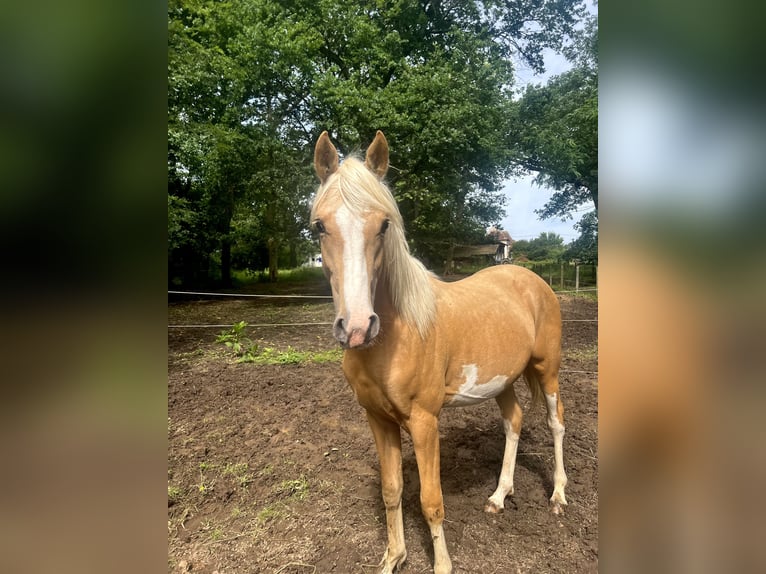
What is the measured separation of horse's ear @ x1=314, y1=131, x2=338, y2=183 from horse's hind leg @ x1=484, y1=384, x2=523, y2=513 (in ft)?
4.61

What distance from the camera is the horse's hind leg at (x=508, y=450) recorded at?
173cm

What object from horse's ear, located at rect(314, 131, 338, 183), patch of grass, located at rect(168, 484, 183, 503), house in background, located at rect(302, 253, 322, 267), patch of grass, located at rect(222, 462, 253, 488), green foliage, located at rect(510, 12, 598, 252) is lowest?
patch of grass, located at rect(168, 484, 183, 503)

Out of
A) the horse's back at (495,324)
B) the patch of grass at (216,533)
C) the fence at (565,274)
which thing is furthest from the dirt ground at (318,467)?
the horse's back at (495,324)

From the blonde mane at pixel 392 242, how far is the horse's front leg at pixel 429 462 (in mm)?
312

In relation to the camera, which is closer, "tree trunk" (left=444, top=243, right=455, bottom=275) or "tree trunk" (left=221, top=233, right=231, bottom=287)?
"tree trunk" (left=221, top=233, right=231, bottom=287)

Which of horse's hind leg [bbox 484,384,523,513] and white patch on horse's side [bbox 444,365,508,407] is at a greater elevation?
white patch on horse's side [bbox 444,365,508,407]

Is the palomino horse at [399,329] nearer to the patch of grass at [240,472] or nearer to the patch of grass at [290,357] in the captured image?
the patch of grass at [240,472]

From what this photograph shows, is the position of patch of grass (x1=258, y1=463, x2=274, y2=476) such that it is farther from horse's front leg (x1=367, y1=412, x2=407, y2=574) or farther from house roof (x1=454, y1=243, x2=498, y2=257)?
house roof (x1=454, y1=243, x2=498, y2=257)

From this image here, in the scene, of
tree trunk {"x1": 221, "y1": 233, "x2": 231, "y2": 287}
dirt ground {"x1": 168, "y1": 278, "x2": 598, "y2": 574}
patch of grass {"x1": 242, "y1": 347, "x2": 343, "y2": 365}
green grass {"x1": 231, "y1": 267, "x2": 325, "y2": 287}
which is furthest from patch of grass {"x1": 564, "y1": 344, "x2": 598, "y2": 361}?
tree trunk {"x1": 221, "y1": 233, "x2": 231, "y2": 287}

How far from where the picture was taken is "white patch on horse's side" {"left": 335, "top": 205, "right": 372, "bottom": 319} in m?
0.89

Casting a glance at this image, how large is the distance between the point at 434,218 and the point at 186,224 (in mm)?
1794

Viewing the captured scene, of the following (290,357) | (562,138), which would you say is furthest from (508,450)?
(562,138)
